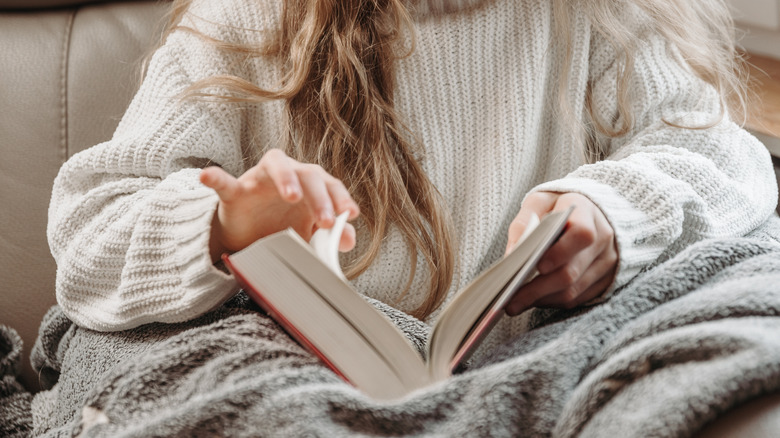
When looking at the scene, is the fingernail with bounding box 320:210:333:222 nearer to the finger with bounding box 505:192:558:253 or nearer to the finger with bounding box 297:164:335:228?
the finger with bounding box 297:164:335:228

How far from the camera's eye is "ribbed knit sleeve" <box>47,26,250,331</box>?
2.01 ft

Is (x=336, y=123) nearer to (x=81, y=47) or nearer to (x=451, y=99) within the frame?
(x=451, y=99)

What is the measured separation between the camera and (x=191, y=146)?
2.39 feet

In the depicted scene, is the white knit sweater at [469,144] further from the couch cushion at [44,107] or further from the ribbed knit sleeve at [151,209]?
the couch cushion at [44,107]

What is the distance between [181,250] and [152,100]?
0.69 feet

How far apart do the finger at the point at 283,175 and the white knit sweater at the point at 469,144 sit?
0.15 m

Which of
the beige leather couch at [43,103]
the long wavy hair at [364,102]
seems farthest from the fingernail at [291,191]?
the beige leather couch at [43,103]

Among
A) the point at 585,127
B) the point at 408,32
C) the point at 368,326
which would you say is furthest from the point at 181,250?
the point at 585,127

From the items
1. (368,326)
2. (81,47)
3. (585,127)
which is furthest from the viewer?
(81,47)

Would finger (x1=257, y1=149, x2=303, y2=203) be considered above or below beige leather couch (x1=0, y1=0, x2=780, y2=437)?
above

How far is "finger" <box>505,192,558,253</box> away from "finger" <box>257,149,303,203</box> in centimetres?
17

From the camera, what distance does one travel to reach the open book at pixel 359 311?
0.48m

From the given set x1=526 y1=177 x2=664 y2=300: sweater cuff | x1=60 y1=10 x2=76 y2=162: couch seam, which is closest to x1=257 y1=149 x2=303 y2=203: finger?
x1=526 y1=177 x2=664 y2=300: sweater cuff

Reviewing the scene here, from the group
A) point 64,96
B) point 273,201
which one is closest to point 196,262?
point 273,201
